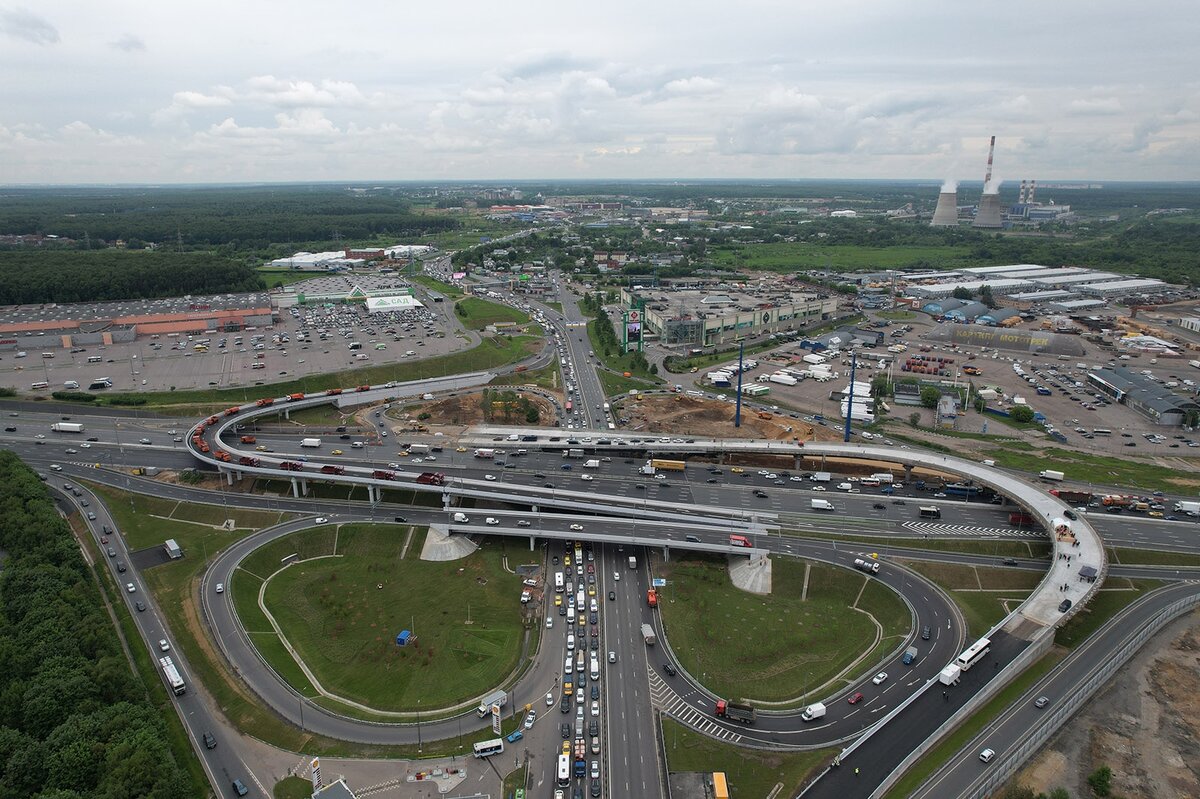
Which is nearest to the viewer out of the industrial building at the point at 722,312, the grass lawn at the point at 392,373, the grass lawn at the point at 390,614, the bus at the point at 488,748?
the bus at the point at 488,748

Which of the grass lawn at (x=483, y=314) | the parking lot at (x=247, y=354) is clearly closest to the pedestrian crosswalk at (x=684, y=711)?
the parking lot at (x=247, y=354)

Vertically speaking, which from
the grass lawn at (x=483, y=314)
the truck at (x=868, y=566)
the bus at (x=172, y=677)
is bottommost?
the bus at (x=172, y=677)

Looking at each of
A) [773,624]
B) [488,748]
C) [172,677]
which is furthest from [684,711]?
[172,677]

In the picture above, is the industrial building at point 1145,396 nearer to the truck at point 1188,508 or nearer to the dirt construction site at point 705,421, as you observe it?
the truck at point 1188,508

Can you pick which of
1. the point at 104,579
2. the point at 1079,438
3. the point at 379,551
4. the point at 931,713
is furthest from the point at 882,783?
the point at 1079,438

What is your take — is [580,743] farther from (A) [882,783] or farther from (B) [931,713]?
(B) [931,713]
